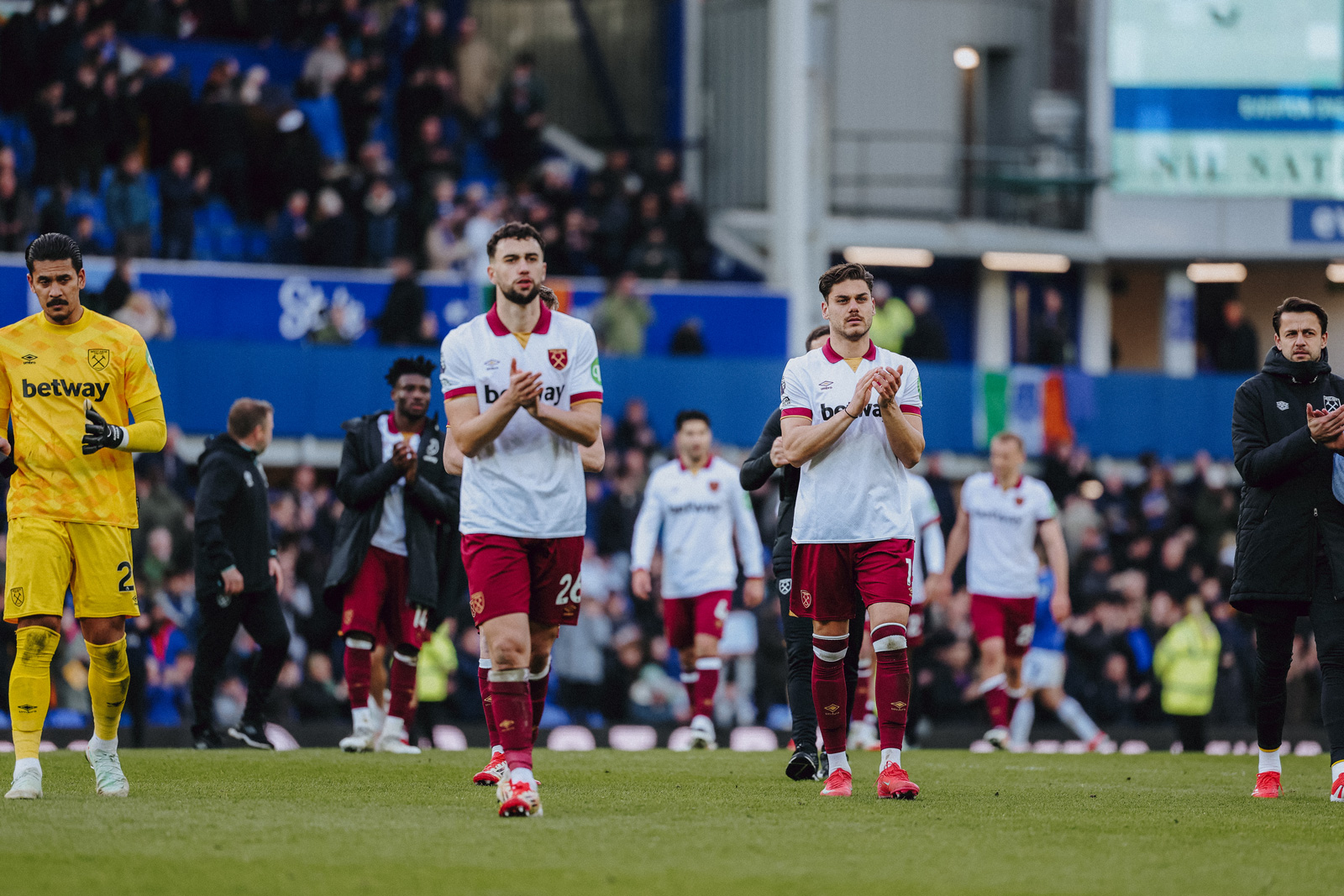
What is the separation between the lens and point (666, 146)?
31.0 metres

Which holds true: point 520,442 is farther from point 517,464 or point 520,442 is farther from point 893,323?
point 893,323

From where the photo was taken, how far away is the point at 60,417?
29.4ft

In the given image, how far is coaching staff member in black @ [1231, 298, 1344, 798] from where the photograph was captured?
31.2 ft

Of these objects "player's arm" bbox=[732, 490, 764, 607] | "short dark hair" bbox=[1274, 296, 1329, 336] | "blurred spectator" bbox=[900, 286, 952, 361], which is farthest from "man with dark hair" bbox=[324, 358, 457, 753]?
"blurred spectator" bbox=[900, 286, 952, 361]

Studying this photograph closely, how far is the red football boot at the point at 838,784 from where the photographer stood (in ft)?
31.1

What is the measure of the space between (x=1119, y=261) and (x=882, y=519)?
23877mm

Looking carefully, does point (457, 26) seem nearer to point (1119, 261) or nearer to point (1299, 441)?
point (1119, 261)

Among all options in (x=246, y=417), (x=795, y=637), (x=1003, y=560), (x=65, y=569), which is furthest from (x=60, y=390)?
(x=1003, y=560)

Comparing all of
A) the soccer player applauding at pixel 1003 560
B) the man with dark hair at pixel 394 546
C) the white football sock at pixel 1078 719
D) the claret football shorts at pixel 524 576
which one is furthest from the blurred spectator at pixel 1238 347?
the claret football shorts at pixel 524 576

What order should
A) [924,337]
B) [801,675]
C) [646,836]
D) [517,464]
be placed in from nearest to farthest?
[646,836], [517,464], [801,675], [924,337]

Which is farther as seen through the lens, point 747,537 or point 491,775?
point 747,537

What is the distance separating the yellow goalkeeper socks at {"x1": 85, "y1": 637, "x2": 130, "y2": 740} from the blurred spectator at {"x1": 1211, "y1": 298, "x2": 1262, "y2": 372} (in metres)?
22.5

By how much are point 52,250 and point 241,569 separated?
491 centimetres

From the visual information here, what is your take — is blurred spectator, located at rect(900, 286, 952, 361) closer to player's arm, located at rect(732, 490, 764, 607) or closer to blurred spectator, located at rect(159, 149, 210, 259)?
blurred spectator, located at rect(159, 149, 210, 259)
